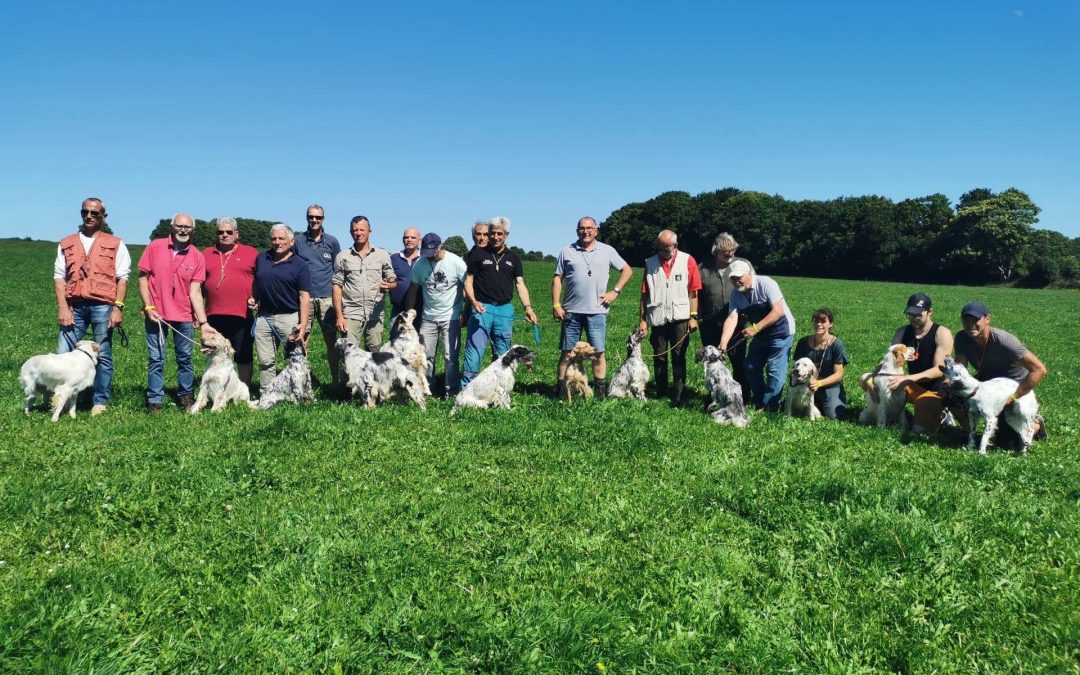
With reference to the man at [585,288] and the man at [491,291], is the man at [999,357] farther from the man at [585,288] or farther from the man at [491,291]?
the man at [491,291]

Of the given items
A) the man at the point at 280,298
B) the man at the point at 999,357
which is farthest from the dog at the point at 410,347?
the man at the point at 999,357

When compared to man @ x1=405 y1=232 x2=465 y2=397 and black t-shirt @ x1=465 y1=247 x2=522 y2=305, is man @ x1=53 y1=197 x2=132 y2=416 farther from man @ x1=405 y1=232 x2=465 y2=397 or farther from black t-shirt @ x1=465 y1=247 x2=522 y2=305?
black t-shirt @ x1=465 y1=247 x2=522 y2=305

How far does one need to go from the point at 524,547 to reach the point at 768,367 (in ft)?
18.7

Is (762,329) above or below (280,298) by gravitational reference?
below

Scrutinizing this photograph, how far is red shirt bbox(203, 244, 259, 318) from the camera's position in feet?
29.1

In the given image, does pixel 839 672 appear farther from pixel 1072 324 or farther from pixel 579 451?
pixel 1072 324

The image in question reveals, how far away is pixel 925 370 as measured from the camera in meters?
8.16

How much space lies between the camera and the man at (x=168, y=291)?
8.46m

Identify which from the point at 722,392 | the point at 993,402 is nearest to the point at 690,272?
the point at 722,392

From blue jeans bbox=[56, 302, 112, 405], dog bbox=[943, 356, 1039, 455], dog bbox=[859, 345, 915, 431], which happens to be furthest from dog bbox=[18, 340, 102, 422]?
dog bbox=[943, 356, 1039, 455]

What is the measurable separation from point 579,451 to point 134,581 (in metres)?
4.22

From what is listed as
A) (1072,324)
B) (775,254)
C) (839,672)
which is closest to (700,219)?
(775,254)

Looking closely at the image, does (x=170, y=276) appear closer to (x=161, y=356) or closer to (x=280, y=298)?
(x=161, y=356)

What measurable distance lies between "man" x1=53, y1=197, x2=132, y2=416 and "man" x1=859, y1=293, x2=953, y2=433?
32.6 ft
